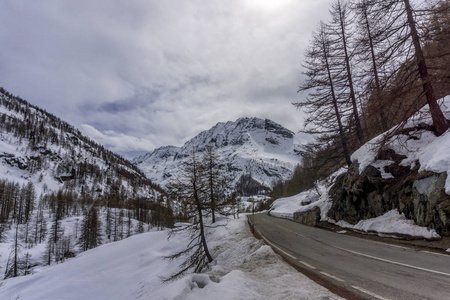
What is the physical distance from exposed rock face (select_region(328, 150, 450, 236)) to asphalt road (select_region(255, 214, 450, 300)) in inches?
76.9

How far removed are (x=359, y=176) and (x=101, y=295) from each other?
28.1m

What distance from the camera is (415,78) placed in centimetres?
1009

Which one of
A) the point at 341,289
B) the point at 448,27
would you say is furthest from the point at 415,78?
the point at 341,289

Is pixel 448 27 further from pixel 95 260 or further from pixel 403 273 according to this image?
pixel 95 260

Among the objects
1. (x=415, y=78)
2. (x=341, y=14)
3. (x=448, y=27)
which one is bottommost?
(x=415, y=78)

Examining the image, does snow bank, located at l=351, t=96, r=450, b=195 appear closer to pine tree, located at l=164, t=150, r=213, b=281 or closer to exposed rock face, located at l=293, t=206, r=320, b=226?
exposed rock face, located at l=293, t=206, r=320, b=226

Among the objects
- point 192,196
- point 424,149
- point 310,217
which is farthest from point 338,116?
point 192,196

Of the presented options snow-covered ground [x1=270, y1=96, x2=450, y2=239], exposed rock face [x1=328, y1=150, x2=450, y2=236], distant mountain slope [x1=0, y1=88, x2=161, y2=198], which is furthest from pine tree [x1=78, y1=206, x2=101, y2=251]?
distant mountain slope [x1=0, y1=88, x2=161, y2=198]

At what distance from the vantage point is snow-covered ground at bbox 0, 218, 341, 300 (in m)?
4.86

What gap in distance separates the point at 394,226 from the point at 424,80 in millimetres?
7004

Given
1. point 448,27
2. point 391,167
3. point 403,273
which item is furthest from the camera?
point 391,167

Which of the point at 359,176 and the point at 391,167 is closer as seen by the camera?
the point at 391,167

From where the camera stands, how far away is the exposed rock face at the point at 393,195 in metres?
8.43

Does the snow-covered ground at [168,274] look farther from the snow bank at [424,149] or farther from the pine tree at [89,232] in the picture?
the pine tree at [89,232]
